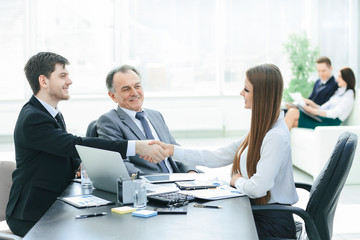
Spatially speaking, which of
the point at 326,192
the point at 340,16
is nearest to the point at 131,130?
the point at 326,192

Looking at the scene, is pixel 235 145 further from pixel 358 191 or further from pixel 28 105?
pixel 358 191

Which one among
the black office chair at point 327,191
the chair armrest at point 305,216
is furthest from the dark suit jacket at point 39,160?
the black office chair at point 327,191

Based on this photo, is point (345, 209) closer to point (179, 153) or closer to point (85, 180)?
point (179, 153)

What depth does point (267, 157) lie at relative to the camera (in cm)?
226

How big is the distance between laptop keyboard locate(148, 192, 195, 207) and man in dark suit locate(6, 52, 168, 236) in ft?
1.71

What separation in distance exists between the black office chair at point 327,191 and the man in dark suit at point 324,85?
4.71 m

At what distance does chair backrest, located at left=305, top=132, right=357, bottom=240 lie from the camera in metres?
2.03

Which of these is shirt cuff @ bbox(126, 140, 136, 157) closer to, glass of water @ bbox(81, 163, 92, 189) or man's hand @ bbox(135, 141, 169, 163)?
man's hand @ bbox(135, 141, 169, 163)

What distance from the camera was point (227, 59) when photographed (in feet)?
29.9

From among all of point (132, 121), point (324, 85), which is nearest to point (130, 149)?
point (132, 121)

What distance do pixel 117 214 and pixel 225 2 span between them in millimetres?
7514

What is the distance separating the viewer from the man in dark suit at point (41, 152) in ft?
7.95

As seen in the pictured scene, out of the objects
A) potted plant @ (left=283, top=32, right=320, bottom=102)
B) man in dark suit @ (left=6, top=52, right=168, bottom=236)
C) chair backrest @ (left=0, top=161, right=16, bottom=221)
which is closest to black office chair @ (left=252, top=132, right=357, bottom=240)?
man in dark suit @ (left=6, top=52, right=168, bottom=236)

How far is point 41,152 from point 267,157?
113 cm
